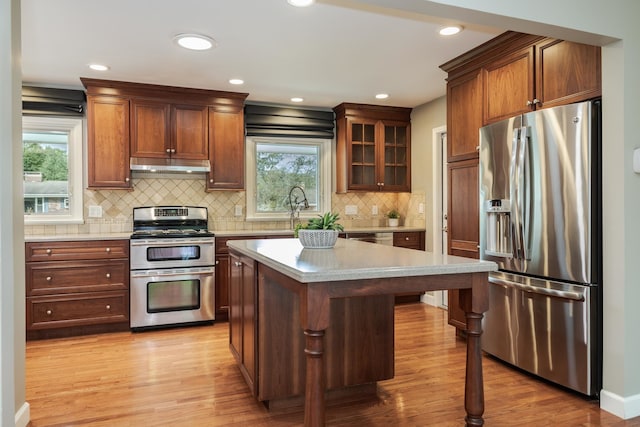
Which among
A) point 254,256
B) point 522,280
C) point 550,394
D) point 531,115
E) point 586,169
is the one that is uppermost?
point 531,115

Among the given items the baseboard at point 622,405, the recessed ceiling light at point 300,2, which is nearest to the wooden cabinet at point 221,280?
the recessed ceiling light at point 300,2

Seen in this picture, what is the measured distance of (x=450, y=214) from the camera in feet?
12.4

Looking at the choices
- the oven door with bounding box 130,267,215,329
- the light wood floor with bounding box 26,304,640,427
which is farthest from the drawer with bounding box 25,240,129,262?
the light wood floor with bounding box 26,304,640,427

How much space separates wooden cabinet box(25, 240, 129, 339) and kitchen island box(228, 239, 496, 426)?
200 cm

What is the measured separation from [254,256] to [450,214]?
209cm

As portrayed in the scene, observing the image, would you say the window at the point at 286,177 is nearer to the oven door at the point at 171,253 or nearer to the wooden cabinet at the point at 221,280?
the wooden cabinet at the point at 221,280

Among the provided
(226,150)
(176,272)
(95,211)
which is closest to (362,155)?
(226,150)

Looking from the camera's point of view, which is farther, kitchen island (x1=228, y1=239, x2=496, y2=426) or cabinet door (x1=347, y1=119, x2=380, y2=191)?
cabinet door (x1=347, y1=119, x2=380, y2=191)

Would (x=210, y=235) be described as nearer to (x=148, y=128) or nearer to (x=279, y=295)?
(x=148, y=128)

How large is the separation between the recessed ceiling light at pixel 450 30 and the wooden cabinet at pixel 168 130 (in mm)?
2609

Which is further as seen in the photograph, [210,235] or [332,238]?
[210,235]

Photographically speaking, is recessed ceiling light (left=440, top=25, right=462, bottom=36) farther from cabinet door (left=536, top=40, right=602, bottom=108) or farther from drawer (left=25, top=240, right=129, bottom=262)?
drawer (left=25, top=240, right=129, bottom=262)

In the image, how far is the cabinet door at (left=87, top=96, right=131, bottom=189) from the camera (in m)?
4.21

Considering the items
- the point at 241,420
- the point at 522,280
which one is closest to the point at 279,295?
the point at 241,420
